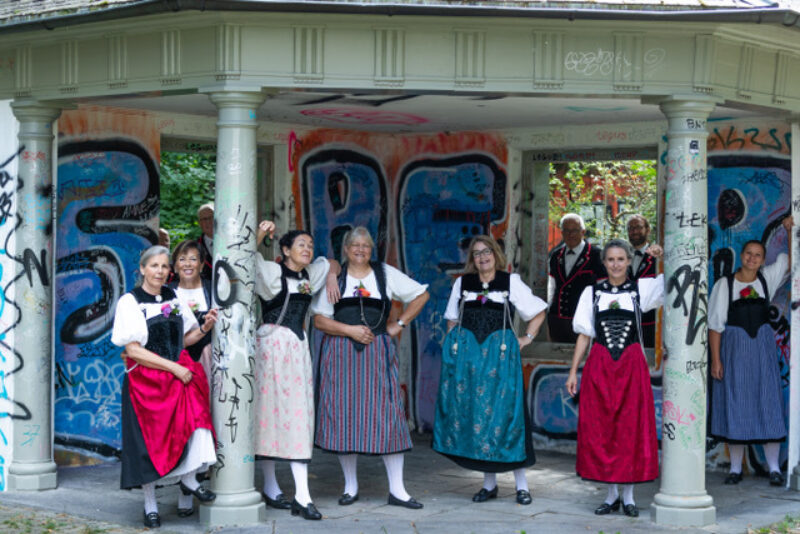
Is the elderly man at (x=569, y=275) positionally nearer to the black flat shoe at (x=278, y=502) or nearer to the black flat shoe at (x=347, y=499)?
the black flat shoe at (x=347, y=499)

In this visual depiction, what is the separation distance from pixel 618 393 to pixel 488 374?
94 centimetres

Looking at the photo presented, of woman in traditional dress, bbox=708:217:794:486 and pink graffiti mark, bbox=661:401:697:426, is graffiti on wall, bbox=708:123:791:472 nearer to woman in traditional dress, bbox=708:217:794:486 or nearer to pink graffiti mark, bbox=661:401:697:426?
woman in traditional dress, bbox=708:217:794:486

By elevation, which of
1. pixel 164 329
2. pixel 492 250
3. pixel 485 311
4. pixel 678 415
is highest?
pixel 492 250

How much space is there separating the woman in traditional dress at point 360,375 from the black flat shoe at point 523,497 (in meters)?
0.78

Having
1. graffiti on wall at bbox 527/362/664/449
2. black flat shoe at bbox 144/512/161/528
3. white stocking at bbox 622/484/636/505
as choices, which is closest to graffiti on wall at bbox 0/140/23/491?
black flat shoe at bbox 144/512/161/528

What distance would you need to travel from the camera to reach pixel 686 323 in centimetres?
775

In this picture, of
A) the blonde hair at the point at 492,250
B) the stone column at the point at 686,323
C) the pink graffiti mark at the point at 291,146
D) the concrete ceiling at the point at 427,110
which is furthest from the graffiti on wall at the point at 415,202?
the stone column at the point at 686,323

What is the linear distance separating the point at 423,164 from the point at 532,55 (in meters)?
4.15

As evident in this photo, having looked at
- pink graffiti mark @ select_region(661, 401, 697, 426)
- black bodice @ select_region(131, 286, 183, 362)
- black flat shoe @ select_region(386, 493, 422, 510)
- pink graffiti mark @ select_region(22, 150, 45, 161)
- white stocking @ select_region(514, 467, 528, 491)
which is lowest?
black flat shoe @ select_region(386, 493, 422, 510)

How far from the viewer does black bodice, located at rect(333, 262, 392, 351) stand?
26.9 ft

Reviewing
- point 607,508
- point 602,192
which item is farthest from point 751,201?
point 602,192

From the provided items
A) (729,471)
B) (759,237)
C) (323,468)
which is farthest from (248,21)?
(729,471)

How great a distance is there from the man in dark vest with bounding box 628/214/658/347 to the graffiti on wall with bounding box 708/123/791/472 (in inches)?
22.9

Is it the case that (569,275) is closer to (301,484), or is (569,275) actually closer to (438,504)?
(438,504)
